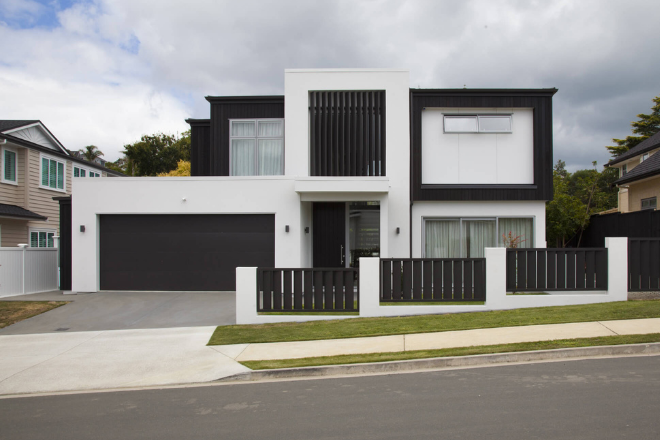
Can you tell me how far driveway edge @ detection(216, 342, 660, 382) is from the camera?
7.04m

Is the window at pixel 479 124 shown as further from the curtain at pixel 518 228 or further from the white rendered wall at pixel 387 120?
the curtain at pixel 518 228

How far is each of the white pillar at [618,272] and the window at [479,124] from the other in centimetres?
614

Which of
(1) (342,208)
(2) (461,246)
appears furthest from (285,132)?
(2) (461,246)

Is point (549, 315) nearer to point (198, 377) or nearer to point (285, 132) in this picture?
point (198, 377)

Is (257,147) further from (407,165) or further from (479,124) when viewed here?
(479,124)

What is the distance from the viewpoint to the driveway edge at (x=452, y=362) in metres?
7.04

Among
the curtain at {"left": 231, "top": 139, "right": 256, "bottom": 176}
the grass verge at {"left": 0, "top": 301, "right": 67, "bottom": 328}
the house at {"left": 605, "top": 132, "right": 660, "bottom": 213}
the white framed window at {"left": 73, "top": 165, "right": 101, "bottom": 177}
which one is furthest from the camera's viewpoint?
the white framed window at {"left": 73, "top": 165, "right": 101, "bottom": 177}

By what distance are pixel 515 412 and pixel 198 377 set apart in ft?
14.1

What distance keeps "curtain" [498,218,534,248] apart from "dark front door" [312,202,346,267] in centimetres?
519

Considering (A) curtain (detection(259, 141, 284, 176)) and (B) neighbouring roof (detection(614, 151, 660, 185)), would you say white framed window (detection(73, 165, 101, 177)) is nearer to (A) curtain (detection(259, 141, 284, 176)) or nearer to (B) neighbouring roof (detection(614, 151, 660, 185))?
(A) curtain (detection(259, 141, 284, 176))

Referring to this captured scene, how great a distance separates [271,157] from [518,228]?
863 centimetres

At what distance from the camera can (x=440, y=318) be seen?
10305 mm

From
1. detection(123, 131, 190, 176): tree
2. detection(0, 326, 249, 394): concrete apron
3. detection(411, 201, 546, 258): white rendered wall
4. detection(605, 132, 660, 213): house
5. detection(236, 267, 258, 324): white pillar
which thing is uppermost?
detection(123, 131, 190, 176): tree

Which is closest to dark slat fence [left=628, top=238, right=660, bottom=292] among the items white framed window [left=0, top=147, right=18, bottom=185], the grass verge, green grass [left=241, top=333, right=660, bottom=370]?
green grass [left=241, top=333, right=660, bottom=370]
